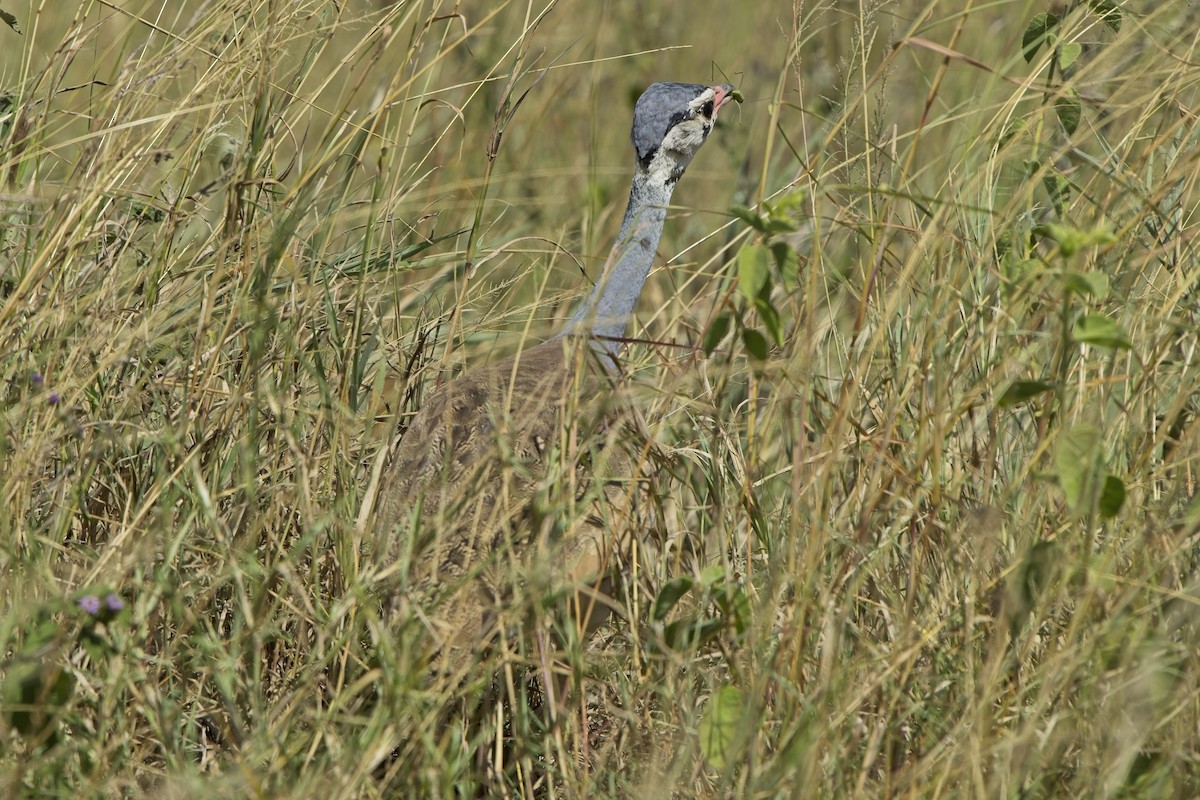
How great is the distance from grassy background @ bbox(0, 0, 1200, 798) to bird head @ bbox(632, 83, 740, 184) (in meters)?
0.58

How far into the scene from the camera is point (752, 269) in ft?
7.08

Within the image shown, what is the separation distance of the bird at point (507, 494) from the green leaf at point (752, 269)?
0.30m

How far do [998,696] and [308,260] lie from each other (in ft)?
5.65

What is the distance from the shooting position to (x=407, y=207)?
12.4ft

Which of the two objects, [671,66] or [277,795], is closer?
[277,795]

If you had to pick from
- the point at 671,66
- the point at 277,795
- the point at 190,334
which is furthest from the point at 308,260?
the point at 671,66

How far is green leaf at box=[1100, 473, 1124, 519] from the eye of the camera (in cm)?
212

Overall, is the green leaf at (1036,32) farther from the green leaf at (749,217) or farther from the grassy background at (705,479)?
the green leaf at (749,217)

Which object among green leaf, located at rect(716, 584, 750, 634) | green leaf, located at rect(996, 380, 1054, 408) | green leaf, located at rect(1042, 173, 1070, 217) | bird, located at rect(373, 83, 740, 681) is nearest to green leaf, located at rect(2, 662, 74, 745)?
bird, located at rect(373, 83, 740, 681)

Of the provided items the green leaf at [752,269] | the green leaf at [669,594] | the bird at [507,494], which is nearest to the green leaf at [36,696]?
the bird at [507,494]

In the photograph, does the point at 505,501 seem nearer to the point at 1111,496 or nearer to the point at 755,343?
the point at 755,343

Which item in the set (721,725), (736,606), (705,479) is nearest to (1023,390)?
(736,606)

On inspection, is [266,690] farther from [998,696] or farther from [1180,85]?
[1180,85]

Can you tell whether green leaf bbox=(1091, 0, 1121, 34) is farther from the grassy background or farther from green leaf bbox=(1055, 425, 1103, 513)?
green leaf bbox=(1055, 425, 1103, 513)
